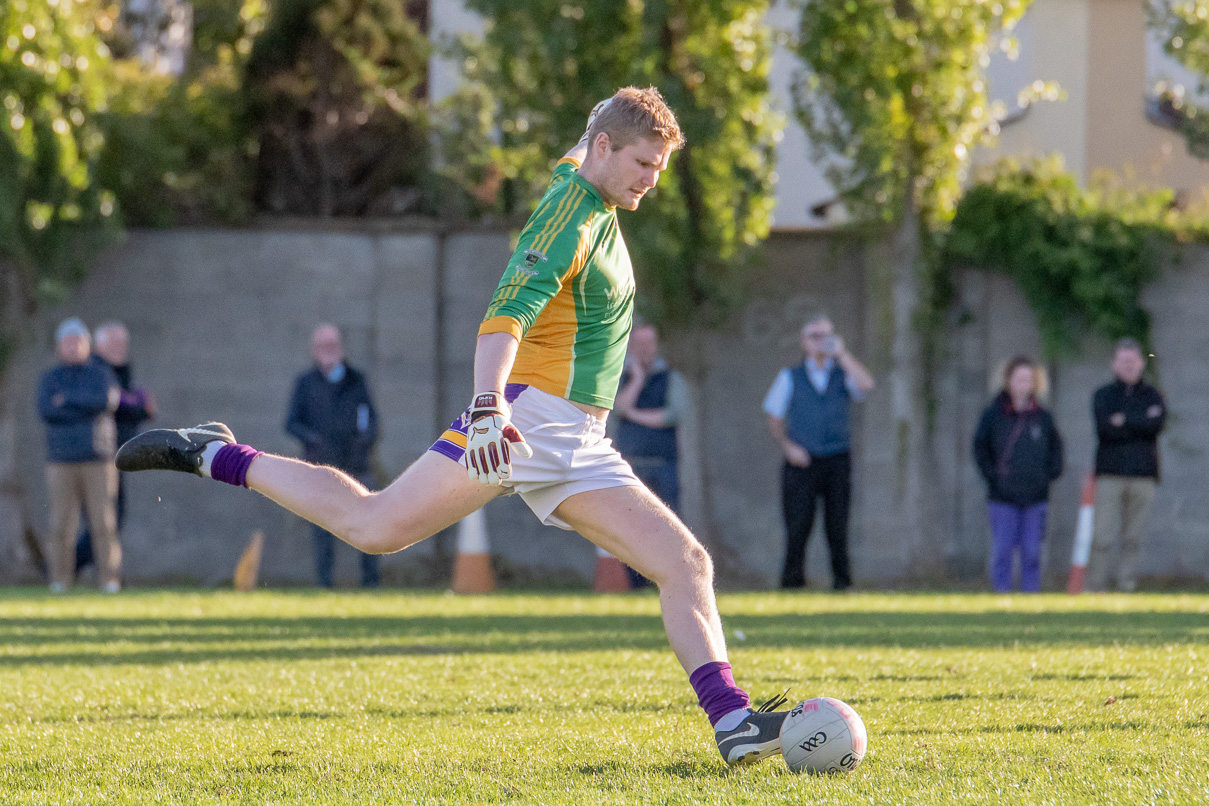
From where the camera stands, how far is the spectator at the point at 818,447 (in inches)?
469

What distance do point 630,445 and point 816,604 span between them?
280cm

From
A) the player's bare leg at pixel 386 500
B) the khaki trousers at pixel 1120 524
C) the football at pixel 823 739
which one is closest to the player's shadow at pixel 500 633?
the player's bare leg at pixel 386 500

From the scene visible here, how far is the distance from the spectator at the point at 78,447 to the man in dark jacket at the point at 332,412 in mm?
1510

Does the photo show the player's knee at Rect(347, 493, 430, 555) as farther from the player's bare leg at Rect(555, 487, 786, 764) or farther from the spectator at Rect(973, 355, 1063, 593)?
the spectator at Rect(973, 355, 1063, 593)

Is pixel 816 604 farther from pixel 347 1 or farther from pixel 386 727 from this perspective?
pixel 347 1

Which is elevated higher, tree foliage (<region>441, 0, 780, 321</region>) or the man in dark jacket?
tree foliage (<region>441, 0, 780, 321</region>)

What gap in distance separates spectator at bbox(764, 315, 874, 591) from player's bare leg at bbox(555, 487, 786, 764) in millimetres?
Result: 7647

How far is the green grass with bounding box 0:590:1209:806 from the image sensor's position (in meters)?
3.91

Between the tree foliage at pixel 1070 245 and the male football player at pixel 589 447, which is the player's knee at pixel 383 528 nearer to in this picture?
the male football player at pixel 589 447

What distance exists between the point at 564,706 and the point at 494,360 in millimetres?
1870

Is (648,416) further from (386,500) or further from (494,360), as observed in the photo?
(494,360)

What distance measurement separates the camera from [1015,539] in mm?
12250

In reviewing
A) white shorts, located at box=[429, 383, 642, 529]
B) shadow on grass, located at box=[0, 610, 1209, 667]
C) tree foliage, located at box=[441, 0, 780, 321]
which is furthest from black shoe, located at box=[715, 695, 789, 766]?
tree foliage, located at box=[441, 0, 780, 321]

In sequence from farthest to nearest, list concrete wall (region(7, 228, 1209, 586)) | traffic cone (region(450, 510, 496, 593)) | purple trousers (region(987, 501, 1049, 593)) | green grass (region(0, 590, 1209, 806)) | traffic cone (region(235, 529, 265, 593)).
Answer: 1. concrete wall (region(7, 228, 1209, 586))
2. traffic cone (region(450, 510, 496, 593))
3. traffic cone (region(235, 529, 265, 593))
4. purple trousers (region(987, 501, 1049, 593))
5. green grass (region(0, 590, 1209, 806))
